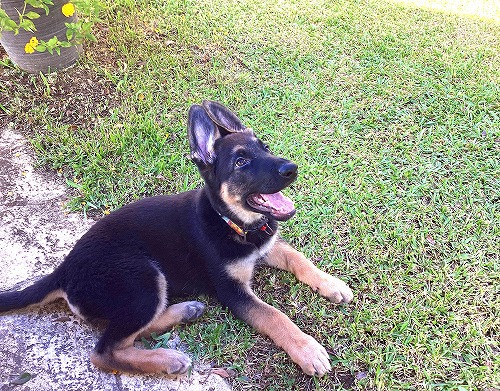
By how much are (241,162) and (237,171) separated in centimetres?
9

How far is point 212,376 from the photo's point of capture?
2.90 m

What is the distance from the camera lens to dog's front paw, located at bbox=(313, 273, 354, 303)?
127 inches

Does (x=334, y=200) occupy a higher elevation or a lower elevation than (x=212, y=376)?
higher

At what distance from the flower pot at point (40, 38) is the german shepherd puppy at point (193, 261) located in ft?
8.89

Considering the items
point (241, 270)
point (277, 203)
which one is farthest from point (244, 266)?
point (277, 203)

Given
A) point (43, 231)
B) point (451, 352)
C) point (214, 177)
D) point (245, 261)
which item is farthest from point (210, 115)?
point (451, 352)

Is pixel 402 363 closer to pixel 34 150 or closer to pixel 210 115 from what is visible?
pixel 210 115

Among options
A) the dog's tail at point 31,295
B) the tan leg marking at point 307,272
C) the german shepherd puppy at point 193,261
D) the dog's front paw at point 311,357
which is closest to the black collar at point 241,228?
the german shepherd puppy at point 193,261

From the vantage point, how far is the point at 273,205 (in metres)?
3.05

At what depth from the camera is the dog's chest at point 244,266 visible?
3.07 meters

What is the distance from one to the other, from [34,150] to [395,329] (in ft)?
12.4

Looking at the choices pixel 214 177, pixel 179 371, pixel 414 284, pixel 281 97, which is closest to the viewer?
pixel 179 371

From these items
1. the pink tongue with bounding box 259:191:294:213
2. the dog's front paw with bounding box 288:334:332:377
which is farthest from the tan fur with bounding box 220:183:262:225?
the dog's front paw with bounding box 288:334:332:377

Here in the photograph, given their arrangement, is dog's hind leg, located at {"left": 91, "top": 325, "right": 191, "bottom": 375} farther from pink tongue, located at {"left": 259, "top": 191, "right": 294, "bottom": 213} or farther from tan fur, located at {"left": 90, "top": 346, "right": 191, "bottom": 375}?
pink tongue, located at {"left": 259, "top": 191, "right": 294, "bottom": 213}
